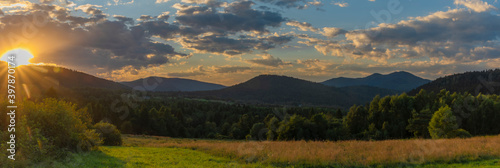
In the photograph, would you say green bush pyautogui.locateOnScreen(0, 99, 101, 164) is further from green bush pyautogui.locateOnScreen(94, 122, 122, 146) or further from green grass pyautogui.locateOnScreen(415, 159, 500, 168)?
green grass pyautogui.locateOnScreen(415, 159, 500, 168)

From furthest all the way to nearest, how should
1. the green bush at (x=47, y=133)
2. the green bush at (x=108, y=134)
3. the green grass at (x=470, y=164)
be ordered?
the green bush at (x=108, y=134)
the green bush at (x=47, y=133)
the green grass at (x=470, y=164)

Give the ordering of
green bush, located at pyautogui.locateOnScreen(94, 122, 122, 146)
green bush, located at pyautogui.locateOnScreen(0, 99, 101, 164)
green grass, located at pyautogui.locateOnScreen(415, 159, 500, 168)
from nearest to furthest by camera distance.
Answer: green grass, located at pyautogui.locateOnScreen(415, 159, 500, 168) → green bush, located at pyautogui.locateOnScreen(0, 99, 101, 164) → green bush, located at pyautogui.locateOnScreen(94, 122, 122, 146)

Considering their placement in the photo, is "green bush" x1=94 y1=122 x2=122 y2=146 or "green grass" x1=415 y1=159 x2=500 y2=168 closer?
"green grass" x1=415 y1=159 x2=500 y2=168

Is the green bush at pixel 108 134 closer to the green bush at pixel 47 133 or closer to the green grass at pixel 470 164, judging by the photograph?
the green bush at pixel 47 133

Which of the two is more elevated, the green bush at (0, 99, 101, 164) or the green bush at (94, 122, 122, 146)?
the green bush at (0, 99, 101, 164)

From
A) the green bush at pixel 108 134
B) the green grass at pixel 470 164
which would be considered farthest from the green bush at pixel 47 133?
the green grass at pixel 470 164

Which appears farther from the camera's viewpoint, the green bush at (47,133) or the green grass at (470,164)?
the green bush at (47,133)

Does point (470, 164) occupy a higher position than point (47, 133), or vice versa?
point (47, 133)

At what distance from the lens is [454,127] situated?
48250mm

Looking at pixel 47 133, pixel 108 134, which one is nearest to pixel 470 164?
pixel 47 133

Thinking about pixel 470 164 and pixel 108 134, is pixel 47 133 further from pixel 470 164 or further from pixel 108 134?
pixel 470 164

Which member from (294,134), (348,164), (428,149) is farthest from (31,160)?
(294,134)

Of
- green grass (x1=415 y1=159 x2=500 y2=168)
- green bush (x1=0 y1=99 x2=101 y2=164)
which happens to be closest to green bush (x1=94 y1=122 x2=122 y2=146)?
green bush (x1=0 y1=99 x2=101 y2=164)

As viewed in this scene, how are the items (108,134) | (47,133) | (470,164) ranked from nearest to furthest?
(470,164) → (47,133) → (108,134)
